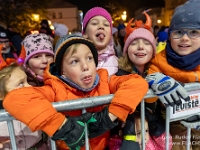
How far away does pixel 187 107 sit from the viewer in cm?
176

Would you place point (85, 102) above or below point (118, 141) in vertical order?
above

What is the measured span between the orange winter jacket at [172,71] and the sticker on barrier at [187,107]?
298 millimetres

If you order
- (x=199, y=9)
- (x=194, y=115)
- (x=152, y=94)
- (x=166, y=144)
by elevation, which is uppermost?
(x=199, y=9)

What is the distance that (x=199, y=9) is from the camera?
2.06 meters

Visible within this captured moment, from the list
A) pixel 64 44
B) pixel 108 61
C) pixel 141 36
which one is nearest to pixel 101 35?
pixel 108 61

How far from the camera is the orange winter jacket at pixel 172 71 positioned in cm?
202

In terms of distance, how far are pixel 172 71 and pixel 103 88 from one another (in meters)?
0.77

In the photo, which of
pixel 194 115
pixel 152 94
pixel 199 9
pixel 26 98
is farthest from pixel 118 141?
pixel 199 9

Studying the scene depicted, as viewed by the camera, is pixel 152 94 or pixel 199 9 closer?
pixel 152 94

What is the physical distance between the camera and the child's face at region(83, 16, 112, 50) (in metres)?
2.55

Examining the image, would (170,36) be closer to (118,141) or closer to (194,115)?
(194,115)

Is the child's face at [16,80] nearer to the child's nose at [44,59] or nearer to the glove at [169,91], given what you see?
the child's nose at [44,59]

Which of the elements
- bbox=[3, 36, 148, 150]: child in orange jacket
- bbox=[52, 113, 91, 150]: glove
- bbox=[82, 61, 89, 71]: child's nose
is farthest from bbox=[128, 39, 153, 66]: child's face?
bbox=[52, 113, 91, 150]: glove

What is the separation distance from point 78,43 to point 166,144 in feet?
3.76
